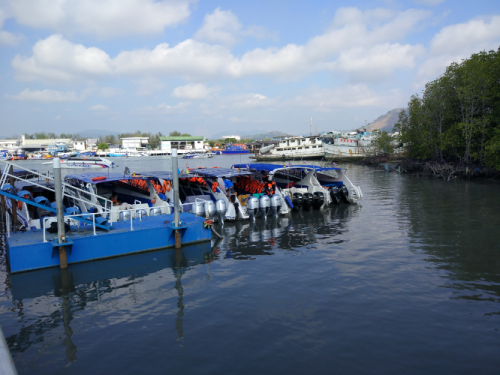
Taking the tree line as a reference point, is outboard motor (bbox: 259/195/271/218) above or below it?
below

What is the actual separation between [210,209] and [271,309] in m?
10.2

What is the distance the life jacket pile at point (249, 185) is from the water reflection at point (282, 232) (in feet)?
9.55

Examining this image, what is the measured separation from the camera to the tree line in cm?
3609

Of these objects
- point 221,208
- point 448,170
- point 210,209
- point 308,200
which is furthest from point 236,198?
point 448,170

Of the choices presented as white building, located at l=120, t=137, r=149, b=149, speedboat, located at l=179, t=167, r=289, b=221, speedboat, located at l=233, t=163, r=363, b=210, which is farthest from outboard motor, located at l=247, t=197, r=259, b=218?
white building, located at l=120, t=137, r=149, b=149

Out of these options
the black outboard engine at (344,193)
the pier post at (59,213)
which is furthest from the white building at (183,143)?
the pier post at (59,213)

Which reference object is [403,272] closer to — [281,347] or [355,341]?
[355,341]

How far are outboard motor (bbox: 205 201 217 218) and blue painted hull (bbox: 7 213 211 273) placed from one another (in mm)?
2907

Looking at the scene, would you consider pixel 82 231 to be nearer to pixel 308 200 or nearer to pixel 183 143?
pixel 308 200

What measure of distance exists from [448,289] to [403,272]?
1.50m

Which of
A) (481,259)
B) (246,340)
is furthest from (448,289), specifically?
(246,340)

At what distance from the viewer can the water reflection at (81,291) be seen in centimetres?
781

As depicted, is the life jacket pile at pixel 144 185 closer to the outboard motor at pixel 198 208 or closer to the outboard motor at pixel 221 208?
the outboard motor at pixel 198 208

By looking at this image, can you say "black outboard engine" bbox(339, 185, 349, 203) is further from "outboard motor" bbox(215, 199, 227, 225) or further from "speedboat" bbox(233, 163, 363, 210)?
"outboard motor" bbox(215, 199, 227, 225)
